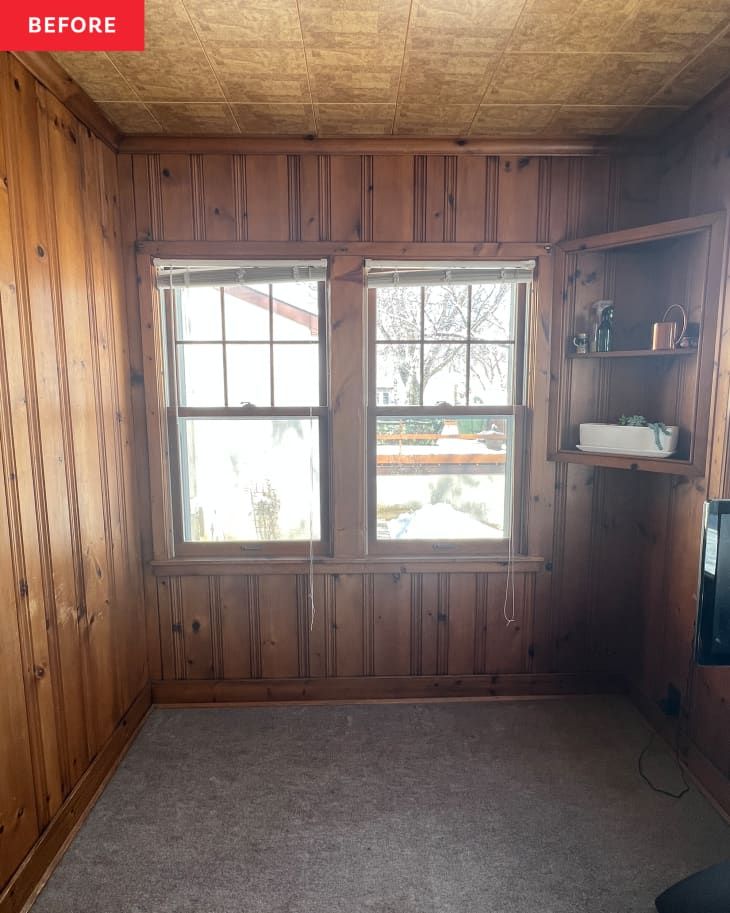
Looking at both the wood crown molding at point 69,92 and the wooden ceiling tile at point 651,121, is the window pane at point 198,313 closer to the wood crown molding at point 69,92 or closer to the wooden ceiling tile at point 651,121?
the wood crown molding at point 69,92

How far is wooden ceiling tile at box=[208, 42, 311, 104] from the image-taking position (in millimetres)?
1804

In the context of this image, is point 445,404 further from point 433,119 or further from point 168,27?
point 168,27

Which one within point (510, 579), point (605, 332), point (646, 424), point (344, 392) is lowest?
point (510, 579)

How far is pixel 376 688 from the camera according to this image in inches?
108

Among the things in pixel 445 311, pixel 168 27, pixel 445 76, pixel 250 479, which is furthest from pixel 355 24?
pixel 250 479

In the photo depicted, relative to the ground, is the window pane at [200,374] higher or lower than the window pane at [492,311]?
lower

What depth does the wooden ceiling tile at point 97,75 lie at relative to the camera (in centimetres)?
180

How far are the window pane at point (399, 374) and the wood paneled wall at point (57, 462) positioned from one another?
1.20 metres

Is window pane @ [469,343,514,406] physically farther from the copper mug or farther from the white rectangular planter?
the copper mug

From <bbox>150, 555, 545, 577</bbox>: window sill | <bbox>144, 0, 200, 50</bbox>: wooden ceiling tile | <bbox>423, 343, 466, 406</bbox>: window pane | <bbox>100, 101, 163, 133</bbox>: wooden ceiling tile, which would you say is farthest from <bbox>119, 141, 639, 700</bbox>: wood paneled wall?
<bbox>144, 0, 200, 50</bbox>: wooden ceiling tile

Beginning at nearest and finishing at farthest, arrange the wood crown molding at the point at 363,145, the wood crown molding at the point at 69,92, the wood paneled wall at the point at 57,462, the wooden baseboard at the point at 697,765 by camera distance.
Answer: the wood paneled wall at the point at 57,462, the wood crown molding at the point at 69,92, the wooden baseboard at the point at 697,765, the wood crown molding at the point at 363,145

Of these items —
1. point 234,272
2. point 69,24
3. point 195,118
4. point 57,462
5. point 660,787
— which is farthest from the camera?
point 234,272

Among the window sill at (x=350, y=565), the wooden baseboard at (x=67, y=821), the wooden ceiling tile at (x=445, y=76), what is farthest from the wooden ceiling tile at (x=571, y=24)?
the wooden baseboard at (x=67, y=821)

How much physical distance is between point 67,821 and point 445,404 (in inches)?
88.2
